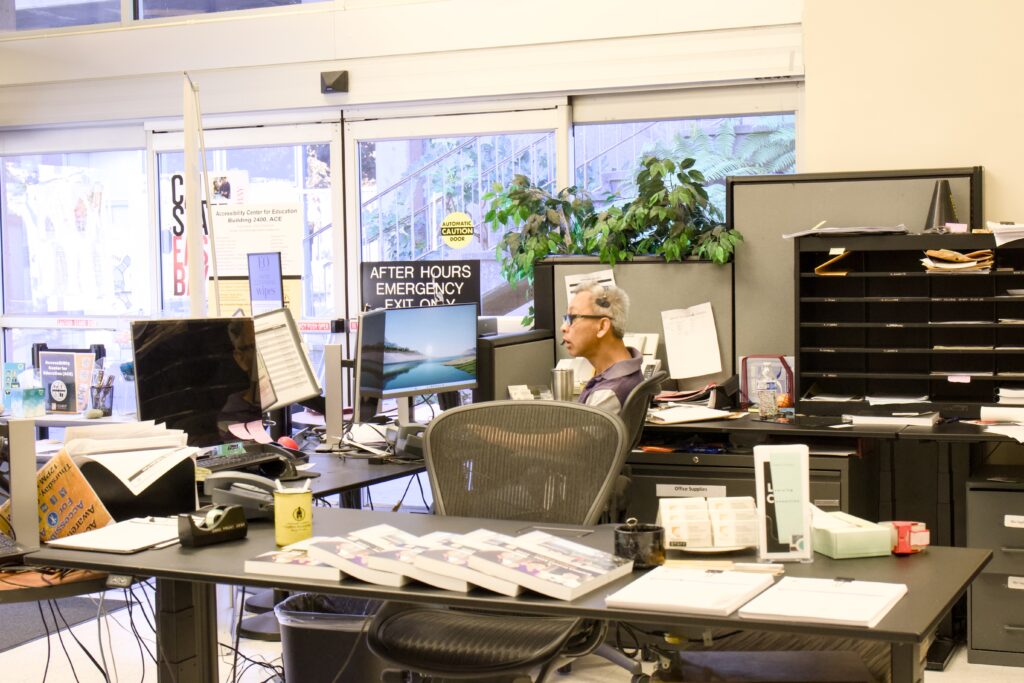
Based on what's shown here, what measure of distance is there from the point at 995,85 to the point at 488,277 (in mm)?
2630

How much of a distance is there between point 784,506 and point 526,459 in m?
0.76

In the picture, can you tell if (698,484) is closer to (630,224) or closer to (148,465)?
(630,224)

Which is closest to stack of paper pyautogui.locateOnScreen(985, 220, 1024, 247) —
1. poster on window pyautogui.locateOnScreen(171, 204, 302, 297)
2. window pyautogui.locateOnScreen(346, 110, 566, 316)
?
window pyautogui.locateOnScreen(346, 110, 566, 316)

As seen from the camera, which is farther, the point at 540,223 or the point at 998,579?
the point at 540,223

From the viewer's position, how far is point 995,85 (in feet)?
14.2

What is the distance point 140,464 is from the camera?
103 inches

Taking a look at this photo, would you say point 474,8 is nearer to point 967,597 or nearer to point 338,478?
point 338,478

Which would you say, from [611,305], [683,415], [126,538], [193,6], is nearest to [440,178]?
[193,6]

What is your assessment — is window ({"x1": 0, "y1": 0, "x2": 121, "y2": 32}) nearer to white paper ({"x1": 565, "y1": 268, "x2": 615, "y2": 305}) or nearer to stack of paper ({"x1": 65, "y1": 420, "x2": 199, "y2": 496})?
white paper ({"x1": 565, "y1": 268, "x2": 615, "y2": 305})

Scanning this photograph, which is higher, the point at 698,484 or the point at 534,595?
the point at 534,595

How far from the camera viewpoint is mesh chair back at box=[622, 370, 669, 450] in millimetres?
3307

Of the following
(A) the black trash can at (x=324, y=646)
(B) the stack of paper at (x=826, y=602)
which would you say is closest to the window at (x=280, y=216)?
(A) the black trash can at (x=324, y=646)

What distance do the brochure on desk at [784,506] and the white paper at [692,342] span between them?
263 cm

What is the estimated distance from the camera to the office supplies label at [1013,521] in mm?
3721
